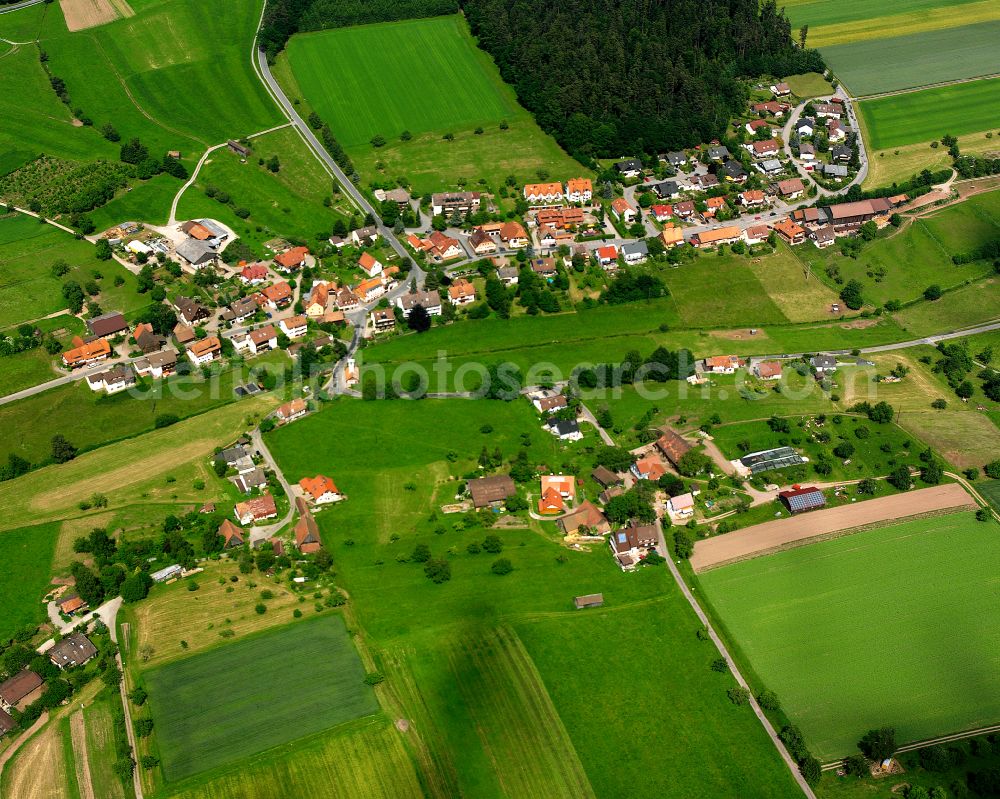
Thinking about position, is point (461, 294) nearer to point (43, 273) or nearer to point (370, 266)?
point (370, 266)

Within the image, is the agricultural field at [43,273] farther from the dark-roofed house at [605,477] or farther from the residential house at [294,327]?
the dark-roofed house at [605,477]

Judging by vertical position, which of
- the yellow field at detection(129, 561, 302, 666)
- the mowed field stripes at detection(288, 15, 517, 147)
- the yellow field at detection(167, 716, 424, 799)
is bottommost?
the yellow field at detection(167, 716, 424, 799)

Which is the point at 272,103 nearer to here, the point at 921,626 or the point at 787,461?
the point at 787,461

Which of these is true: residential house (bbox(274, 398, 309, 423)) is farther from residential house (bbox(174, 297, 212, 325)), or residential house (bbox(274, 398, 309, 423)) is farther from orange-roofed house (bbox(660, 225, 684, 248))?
orange-roofed house (bbox(660, 225, 684, 248))

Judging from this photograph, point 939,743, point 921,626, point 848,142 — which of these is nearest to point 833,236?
point 848,142

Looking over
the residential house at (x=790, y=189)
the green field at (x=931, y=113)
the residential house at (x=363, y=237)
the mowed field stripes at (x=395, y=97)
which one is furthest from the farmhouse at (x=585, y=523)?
the green field at (x=931, y=113)

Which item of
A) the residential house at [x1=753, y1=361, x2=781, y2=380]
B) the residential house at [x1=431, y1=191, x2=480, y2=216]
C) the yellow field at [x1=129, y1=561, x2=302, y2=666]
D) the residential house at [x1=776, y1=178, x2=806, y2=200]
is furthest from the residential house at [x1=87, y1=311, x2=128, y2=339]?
the residential house at [x1=776, y1=178, x2=806, y2=200]

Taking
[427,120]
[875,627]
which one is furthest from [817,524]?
[427,120]
